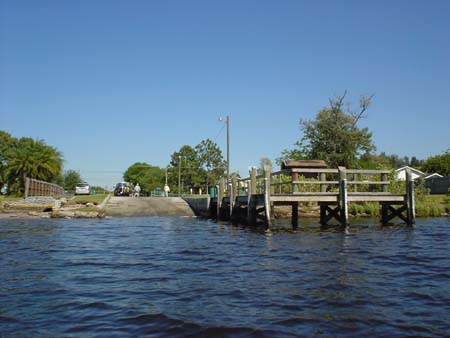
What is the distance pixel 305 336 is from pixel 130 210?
2567cm

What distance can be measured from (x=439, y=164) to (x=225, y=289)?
93.3 m

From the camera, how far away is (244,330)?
5.53 m

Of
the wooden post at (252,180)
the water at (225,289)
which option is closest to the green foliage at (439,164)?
the wooden post at (252,180)

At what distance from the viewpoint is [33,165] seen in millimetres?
49625

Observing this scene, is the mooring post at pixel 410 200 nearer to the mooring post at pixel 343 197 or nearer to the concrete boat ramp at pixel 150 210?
the mooring post at pixel 343 197

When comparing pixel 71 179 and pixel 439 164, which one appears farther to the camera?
pixel 71 179

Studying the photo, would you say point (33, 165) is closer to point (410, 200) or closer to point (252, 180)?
point (252, 180)

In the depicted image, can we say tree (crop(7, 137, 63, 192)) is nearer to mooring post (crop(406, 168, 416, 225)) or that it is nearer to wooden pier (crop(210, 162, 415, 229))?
wooden pier (crop(210, 162, 415, 229))

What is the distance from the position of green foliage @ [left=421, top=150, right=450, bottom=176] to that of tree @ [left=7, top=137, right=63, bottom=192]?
70.7 metres

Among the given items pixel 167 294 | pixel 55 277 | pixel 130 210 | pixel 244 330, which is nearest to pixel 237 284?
pixel 167 294

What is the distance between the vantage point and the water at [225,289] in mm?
5723

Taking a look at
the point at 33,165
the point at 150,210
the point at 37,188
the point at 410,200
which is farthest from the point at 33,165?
the point at 410,200

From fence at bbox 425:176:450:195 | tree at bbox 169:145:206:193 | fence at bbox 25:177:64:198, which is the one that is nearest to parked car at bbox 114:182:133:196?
fence at bbox 25:177:64:198

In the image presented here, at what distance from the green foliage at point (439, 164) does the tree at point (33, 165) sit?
7075 centimetres
